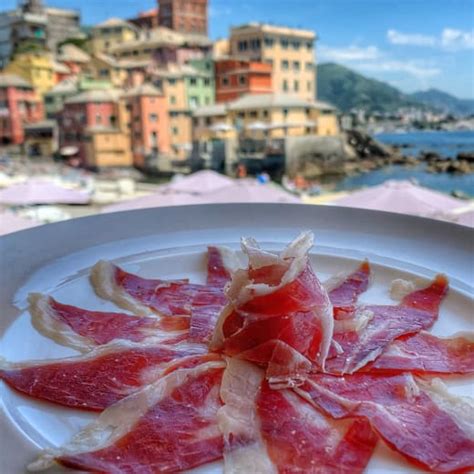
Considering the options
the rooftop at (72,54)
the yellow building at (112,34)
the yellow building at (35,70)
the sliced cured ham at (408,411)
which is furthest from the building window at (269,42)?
the sliced cured ham at (408,411)

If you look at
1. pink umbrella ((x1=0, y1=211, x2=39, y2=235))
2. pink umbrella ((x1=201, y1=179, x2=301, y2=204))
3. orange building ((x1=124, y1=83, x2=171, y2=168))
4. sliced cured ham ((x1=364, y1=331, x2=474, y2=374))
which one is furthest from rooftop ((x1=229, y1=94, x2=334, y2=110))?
sliced cured ham ((x1=364, y1=331, x2=474, y2=374))

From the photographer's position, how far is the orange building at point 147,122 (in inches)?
377

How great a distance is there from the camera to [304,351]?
0.54 m

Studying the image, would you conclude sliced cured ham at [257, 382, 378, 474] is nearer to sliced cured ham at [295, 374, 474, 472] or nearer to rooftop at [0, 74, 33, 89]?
sliced cured ham at [295, 374, 474, 472]

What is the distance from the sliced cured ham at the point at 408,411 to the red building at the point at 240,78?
406 inches

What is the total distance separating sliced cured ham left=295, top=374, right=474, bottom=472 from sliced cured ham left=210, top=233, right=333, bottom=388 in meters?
0.04

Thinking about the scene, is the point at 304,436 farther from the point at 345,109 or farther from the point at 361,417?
the point at 345,109

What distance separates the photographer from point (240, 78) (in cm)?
1030

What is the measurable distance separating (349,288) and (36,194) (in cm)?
563

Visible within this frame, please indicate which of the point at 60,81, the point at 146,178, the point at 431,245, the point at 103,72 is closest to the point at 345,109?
the point at 146,178

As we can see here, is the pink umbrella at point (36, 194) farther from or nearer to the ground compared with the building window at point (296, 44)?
nearer to the ground

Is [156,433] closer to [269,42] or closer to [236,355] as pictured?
[236,355]

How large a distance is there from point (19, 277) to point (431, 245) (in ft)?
2.35

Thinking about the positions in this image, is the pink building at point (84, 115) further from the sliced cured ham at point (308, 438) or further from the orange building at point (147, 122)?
the sliced cured ham at point (308, 438)
